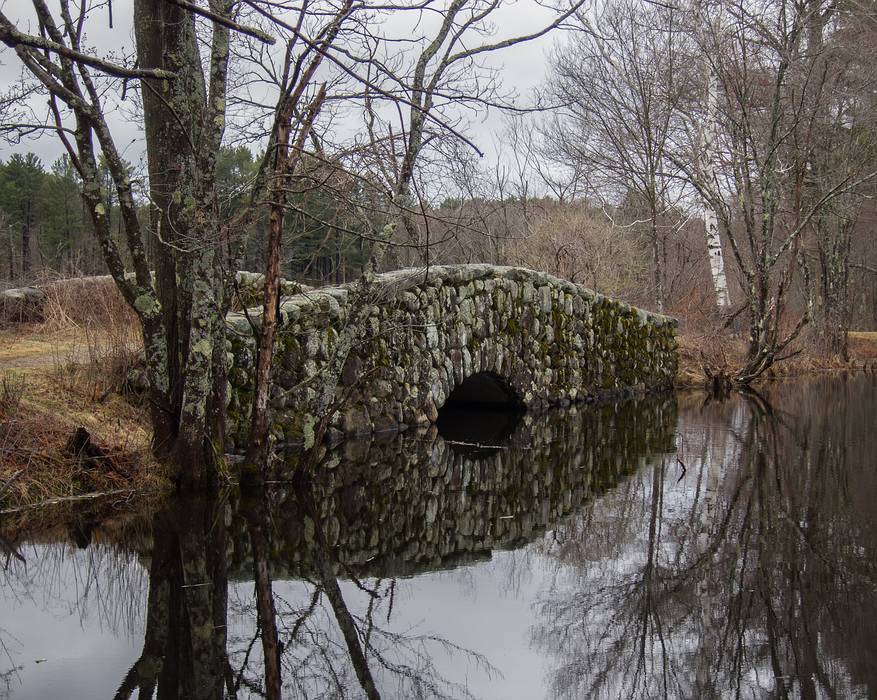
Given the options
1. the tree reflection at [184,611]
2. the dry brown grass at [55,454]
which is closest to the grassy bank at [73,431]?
the dry brown grass at [55,454]

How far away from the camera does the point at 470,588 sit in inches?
172

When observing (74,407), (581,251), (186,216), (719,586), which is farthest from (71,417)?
(581,251)

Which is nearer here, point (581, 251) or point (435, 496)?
point (435, 496)

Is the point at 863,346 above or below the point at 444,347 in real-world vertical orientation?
below

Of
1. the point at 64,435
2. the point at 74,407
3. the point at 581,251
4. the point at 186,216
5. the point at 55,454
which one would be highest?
the point at 581,251

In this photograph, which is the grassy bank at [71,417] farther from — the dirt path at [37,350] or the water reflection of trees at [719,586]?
the water reflection of trees at [719,586]

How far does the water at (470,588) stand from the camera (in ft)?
10.5

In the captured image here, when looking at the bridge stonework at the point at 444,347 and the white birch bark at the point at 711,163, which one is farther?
the white birch bark at the point at 711,163

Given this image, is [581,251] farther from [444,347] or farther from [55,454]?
[55,454]

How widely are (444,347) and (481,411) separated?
2478mm

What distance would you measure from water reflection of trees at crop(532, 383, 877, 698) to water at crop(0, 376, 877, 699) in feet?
0.05

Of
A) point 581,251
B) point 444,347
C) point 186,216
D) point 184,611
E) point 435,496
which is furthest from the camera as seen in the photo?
point 581,251

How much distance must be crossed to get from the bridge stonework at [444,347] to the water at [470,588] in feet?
4.08

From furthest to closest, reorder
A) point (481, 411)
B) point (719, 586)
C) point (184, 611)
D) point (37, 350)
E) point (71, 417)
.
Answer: point (481, 411) → point (37, 350) → point (71, 417) → point (719, 586) → point (184, 611)
